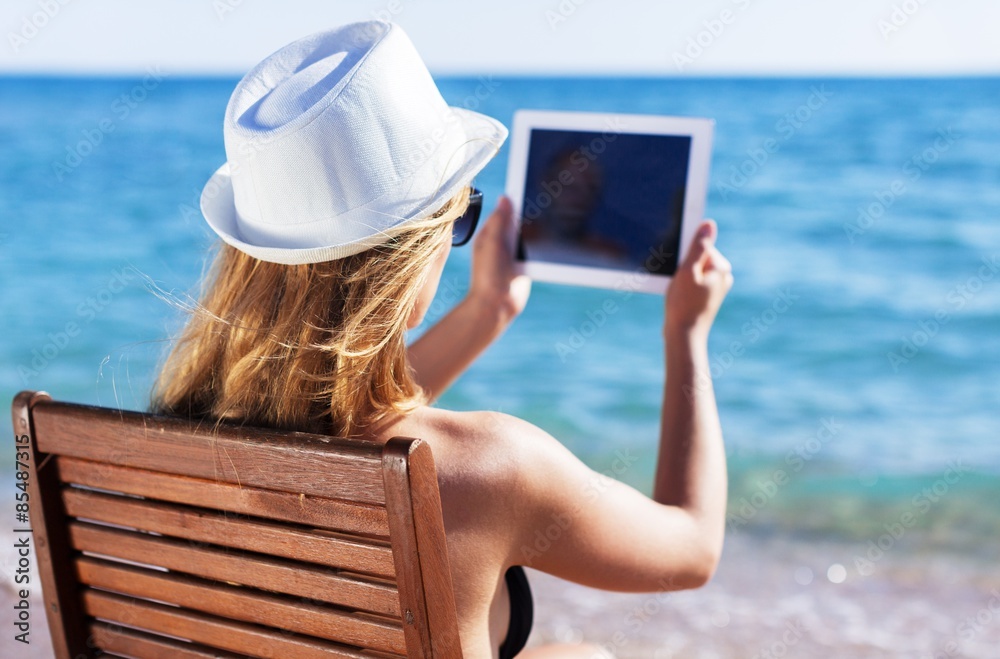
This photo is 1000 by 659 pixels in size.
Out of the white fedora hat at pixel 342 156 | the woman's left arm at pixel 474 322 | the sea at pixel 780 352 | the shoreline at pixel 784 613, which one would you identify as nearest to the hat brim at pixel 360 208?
the white fedora hat at pixel 342 156

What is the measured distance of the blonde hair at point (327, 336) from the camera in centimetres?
128

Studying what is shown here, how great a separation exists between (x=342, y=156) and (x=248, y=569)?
1.87 feet

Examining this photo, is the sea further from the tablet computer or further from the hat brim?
the tablet computer

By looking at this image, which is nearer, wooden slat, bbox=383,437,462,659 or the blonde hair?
wooden slat, bbox=383,437,462,659

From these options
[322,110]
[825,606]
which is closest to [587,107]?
[825,606]

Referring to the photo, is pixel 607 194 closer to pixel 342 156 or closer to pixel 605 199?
pixel 605 199

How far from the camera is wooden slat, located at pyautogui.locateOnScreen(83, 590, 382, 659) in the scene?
122 centimetres

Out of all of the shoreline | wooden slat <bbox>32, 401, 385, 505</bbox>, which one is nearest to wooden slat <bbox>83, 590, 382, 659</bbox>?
wooden slat <bbox>32, 401, 385, 505</bbox>

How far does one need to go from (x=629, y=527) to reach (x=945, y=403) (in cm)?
629

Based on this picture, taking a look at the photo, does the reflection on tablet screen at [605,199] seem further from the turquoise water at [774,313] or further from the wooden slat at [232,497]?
the wooden slat at [232,497]

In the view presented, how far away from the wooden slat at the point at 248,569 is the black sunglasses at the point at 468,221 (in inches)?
21.7

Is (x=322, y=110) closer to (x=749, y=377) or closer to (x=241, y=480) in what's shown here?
(x=241, y=480)

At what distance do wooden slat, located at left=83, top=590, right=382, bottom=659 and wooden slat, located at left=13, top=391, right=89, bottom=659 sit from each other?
0.03 metres

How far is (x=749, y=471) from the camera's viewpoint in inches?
214
